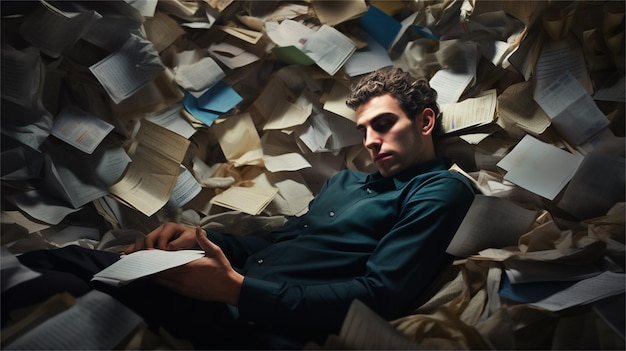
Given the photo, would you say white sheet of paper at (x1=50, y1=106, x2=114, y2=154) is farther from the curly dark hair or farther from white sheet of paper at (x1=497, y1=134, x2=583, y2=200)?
white sheet of paper at (x1=497, y1=134, x2=583, y2=200)

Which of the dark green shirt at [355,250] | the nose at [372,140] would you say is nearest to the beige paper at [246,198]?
the dark green shirt at [355,250]

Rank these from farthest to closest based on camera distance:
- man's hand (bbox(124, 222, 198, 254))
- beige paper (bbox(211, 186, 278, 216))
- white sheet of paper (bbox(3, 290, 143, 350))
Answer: beige paper (bbox(211, 186, 278, 216)) → man's hand (bbox(124, 222, 198, 254)) → white sheet of paper (bbox(3, 290, 143, 350))

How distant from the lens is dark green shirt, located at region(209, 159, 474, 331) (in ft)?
3.27

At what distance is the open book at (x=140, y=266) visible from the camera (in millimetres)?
949

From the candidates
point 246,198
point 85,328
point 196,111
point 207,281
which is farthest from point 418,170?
point 85,328

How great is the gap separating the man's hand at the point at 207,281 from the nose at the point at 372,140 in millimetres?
527

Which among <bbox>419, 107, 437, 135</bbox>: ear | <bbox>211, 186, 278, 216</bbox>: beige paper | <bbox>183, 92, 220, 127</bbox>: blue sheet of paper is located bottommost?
<bbox>211, 186, 278, 216</bbox>: beige paper

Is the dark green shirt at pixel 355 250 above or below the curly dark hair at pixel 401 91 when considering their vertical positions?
below

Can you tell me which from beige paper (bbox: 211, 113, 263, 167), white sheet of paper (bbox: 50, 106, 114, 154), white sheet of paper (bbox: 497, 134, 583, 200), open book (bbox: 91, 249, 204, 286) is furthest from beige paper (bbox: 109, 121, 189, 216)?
white sheet of paper (bbox: 497, 134, 583, 200)

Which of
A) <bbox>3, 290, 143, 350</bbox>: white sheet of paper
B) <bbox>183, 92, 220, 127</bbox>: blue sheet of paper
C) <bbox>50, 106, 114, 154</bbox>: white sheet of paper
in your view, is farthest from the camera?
<bbox>183, 92, 220, 127</bbox>: blue sheet of paper

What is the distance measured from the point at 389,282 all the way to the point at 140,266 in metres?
0.48

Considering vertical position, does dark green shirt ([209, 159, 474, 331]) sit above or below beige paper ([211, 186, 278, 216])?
above

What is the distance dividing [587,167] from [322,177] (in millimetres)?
824

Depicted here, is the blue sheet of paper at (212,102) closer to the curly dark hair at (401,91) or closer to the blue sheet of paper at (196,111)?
the blue sheet of paper at (196,111)
